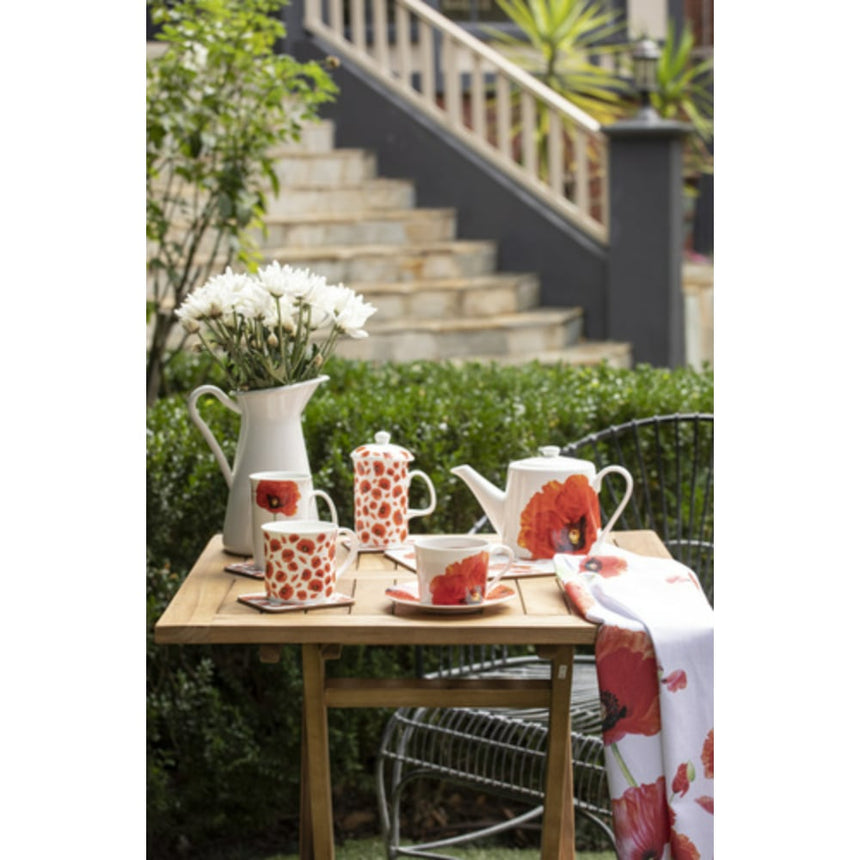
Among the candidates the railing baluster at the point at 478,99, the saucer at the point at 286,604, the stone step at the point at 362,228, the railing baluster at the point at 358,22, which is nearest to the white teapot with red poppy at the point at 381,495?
the saucer at the point at 286,604

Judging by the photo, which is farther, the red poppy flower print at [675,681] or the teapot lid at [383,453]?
the teapot lid at [383,453]

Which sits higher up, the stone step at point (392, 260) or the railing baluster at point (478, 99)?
the railing baluster at point (478, 99)

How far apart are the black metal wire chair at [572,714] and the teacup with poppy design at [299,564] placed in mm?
788

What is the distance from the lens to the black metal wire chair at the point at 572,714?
260 centimetres

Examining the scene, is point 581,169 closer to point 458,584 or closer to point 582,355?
point 582,355

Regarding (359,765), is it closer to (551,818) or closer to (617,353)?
(551,818)

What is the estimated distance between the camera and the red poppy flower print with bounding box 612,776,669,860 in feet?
6.48

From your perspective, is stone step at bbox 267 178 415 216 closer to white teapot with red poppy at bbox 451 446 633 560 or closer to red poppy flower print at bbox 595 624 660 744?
white teapot with red poppy at bbox 451 446 633 560

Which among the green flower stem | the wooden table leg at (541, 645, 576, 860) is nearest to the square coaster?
the wooden table leg at (541, 645, 576, 860)

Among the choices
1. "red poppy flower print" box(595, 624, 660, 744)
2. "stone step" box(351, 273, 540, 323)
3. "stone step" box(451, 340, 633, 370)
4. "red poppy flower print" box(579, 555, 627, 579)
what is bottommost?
"red poppy flower print" box(595, 624, 660, 744)

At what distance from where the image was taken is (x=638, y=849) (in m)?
1.98

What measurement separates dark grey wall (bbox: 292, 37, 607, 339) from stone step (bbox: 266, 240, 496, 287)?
0.58 ft

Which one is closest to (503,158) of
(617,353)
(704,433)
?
(617,353)

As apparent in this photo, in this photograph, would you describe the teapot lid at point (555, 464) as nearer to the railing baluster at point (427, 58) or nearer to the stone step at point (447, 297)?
the stone step at point (447, 297)
